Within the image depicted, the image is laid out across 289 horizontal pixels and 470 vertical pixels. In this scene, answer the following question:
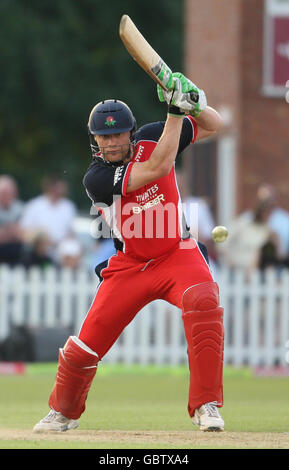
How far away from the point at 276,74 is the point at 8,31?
1307 centimetres

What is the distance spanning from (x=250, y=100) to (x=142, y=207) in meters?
10.3

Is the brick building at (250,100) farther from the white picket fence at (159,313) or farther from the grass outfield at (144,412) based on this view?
the grass outfield at (144,412)

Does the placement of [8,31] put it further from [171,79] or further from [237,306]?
[171,79]

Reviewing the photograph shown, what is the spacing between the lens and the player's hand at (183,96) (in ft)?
23.4

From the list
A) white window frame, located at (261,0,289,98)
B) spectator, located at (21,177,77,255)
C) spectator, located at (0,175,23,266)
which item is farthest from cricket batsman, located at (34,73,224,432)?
white window frame, located at (261,0,289,98)

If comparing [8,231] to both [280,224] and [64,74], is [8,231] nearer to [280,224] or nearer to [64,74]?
[280,224]

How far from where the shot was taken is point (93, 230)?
11039mm

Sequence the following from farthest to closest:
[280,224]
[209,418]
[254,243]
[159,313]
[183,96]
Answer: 1. [280,224]
2. [254,243]
3. [159,313]
4. [209,418]
5. [183,96]

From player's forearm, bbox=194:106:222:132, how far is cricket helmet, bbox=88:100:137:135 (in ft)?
1.40

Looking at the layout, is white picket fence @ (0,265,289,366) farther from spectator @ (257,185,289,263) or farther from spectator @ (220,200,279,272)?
spectator @ (257,185,289,263)

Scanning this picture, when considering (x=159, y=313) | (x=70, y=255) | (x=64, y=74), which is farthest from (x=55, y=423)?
(x=64, y=74)

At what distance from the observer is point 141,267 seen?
24.5 ft

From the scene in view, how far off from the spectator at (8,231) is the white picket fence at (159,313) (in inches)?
17.1

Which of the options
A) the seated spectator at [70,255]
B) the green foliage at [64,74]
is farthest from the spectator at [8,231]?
the green foliage at [64,74]
